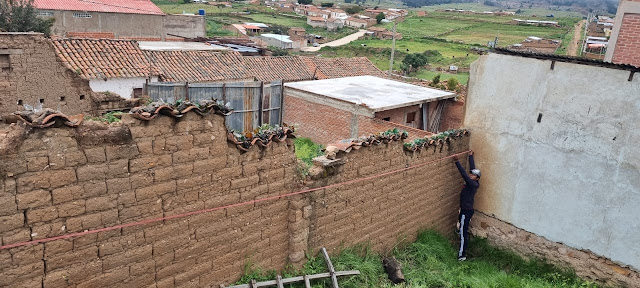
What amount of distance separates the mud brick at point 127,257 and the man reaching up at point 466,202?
6.25 metres

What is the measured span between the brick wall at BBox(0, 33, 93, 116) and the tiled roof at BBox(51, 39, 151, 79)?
174 cm

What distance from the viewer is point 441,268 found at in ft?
26.6

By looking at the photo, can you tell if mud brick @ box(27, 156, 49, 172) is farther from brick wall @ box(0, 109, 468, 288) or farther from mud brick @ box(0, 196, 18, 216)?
mud brick @ box(0, 196, 18, 216)

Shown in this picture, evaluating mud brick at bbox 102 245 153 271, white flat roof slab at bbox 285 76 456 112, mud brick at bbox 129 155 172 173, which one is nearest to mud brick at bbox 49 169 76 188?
mud brick at bbox 129 155 172 173

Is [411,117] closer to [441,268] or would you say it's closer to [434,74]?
[441,268]

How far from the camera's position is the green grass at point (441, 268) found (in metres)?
6.95

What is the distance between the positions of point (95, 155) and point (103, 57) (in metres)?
13.7

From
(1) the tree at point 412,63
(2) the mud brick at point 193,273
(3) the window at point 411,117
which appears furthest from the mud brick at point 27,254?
(1) the tree at point 412,63

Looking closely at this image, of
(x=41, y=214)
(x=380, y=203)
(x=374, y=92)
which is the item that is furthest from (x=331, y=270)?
(x=374, y=92)

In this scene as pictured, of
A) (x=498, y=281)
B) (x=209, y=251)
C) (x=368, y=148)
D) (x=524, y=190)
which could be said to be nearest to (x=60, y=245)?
(x=209, y=251)

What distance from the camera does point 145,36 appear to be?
1489 inches

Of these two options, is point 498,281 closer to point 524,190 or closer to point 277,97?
point 524,190

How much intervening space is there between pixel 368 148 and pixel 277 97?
25.0ft

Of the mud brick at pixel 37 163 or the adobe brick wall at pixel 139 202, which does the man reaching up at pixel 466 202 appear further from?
the mud brick at pixel 37 163
